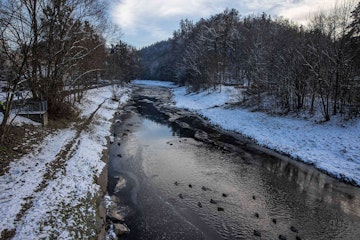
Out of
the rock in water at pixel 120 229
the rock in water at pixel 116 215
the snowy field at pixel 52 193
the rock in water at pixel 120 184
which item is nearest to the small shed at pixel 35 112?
the snowy field at pixel 52 193

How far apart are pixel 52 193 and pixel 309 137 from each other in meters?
17.5

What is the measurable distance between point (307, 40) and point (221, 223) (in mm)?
22514

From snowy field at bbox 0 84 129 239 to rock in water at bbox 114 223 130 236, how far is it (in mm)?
897

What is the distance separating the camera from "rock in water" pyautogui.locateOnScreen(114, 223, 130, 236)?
888 centimetres

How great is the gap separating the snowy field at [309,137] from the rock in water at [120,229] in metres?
11.8

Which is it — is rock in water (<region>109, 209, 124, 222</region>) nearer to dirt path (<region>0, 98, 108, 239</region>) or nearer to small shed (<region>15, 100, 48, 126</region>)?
dirt path (<region>0, 98, 108, 239</region>)

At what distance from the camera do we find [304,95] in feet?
84.5

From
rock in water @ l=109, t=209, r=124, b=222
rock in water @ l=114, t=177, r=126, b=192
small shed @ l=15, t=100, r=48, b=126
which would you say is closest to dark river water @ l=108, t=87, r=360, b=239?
rock in water @ l=114, t=177, r=126, b=192

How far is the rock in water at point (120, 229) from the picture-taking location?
8875 millimetres

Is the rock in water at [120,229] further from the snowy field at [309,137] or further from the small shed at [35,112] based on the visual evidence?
the snowy field at [309,137]

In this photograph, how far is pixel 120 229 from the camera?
8.98m

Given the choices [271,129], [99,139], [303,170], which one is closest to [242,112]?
[271,129]

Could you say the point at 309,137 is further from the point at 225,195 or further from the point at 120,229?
the point at 120,229

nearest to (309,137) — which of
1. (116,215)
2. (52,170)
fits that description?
(116,215)
